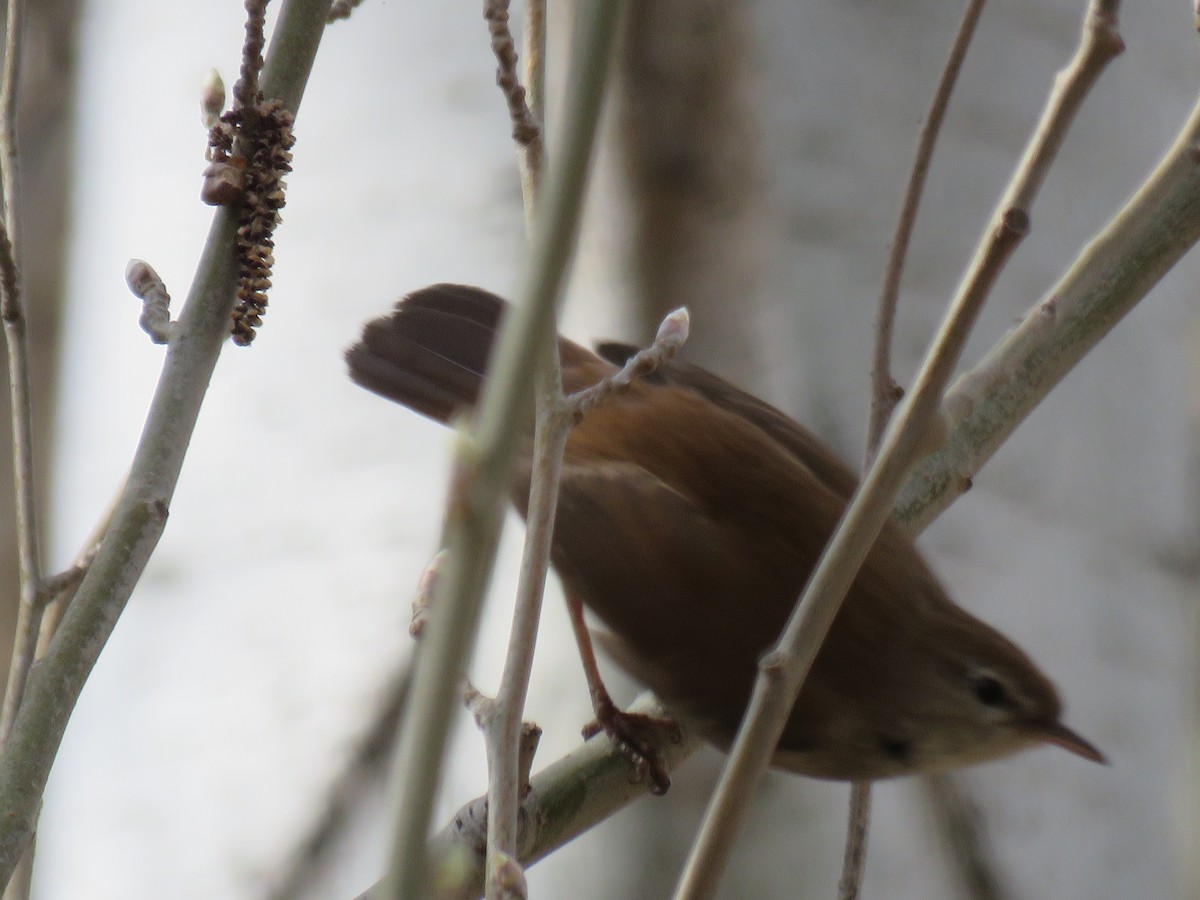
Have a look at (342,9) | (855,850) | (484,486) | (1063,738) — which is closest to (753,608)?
(1063,738)

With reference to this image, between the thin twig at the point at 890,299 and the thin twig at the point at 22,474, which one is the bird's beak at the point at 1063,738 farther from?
the thin twig at the point at 22,474

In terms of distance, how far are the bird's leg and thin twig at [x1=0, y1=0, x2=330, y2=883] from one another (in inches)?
26.0

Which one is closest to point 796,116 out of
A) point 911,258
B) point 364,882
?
point 911,258

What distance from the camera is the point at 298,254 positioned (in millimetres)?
1938

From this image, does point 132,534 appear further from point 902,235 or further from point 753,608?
point 753,608

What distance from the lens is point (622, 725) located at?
1.51 m

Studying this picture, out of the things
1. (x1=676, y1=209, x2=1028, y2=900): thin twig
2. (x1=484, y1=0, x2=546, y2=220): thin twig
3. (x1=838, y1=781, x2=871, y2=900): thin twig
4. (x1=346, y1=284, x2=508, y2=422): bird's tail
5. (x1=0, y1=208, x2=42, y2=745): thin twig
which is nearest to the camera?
(x1=676, y1=209, x2=1028, y2=900): thin twig

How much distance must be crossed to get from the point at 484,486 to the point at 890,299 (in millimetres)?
956

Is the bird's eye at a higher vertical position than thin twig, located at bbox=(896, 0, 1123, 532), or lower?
lower

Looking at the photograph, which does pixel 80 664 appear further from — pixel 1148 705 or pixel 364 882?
pixel 1148 705

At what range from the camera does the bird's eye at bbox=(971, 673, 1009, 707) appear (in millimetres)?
1538

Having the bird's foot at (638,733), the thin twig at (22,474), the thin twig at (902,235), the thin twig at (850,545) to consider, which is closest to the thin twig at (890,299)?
the thin twig at (902,235)

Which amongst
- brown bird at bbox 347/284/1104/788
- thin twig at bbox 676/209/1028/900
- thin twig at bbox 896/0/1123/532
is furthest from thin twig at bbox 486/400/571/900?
brown bird at bbox 347/284/1104/788

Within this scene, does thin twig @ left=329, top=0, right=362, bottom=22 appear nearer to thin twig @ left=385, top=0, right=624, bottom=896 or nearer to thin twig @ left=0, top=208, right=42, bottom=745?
thin twig @ left=0, top=208, right=42, bottom=745
